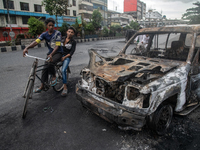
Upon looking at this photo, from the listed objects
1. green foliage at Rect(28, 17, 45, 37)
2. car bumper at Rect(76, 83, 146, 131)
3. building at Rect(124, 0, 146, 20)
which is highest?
building at Rect(124, 0, 146, 20)

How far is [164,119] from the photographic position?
2359mm

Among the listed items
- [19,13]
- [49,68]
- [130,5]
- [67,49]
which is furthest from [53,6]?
[130,5]

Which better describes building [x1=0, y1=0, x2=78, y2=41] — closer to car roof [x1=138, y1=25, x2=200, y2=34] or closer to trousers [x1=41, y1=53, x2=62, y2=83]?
trousers [x1=41, y1=53, x2=62, y2=83]

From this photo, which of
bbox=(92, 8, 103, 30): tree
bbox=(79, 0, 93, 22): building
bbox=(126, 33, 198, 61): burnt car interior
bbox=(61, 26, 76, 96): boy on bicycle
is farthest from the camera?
bbox=(79, 0, 93, 22): building

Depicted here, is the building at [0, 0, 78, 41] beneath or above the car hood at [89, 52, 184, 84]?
above

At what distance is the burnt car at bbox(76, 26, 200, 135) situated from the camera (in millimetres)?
2041

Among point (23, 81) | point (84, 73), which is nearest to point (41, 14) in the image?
point (23, 81)

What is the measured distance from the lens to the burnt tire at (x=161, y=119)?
216cm

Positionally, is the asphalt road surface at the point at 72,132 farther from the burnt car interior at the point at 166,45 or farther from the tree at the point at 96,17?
the tree at the point at 96,17

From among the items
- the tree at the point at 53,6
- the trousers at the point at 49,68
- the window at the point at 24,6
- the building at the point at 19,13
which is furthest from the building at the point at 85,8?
the trousers at the point at 49,68

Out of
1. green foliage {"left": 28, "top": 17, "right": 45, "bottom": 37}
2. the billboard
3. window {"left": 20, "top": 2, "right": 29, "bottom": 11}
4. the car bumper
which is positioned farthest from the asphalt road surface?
the billboard

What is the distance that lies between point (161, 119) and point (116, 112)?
759mm

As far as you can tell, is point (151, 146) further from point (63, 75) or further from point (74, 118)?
point (63, 75)

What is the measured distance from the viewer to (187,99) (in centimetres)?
267
